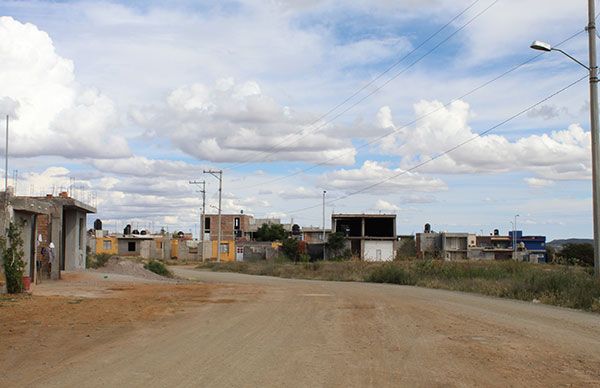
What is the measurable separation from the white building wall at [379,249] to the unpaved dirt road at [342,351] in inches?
3025

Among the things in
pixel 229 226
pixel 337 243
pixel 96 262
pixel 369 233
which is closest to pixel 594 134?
pixel 96 262

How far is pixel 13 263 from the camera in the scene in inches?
910

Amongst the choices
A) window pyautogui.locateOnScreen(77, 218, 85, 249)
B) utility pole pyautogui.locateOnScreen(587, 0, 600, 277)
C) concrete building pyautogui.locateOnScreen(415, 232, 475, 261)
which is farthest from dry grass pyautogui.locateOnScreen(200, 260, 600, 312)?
concrete building pyautogui.locateOnScreen(415, 232, 475, 261)

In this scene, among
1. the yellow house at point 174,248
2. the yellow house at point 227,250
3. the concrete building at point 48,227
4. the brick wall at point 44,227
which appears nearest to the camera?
the concrete building at point 48,227

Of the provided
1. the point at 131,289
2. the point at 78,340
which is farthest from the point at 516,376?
the point at 131,289

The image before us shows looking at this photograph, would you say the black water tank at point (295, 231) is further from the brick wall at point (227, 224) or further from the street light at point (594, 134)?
the street light at point (594, 134)

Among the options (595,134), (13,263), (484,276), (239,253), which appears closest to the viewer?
(13,263)

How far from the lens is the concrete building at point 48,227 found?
90.6 feet

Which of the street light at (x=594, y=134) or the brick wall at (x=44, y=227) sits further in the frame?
the brick wall at (x=44, y=227)

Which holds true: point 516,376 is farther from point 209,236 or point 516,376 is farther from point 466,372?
point 209,236

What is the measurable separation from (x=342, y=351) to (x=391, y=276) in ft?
101

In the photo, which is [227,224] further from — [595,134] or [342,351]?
[342,351]

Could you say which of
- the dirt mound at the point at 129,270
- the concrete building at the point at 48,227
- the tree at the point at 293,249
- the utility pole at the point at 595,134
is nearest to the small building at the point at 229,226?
the tree at the point at 293,249

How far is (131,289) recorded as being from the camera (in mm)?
29000
